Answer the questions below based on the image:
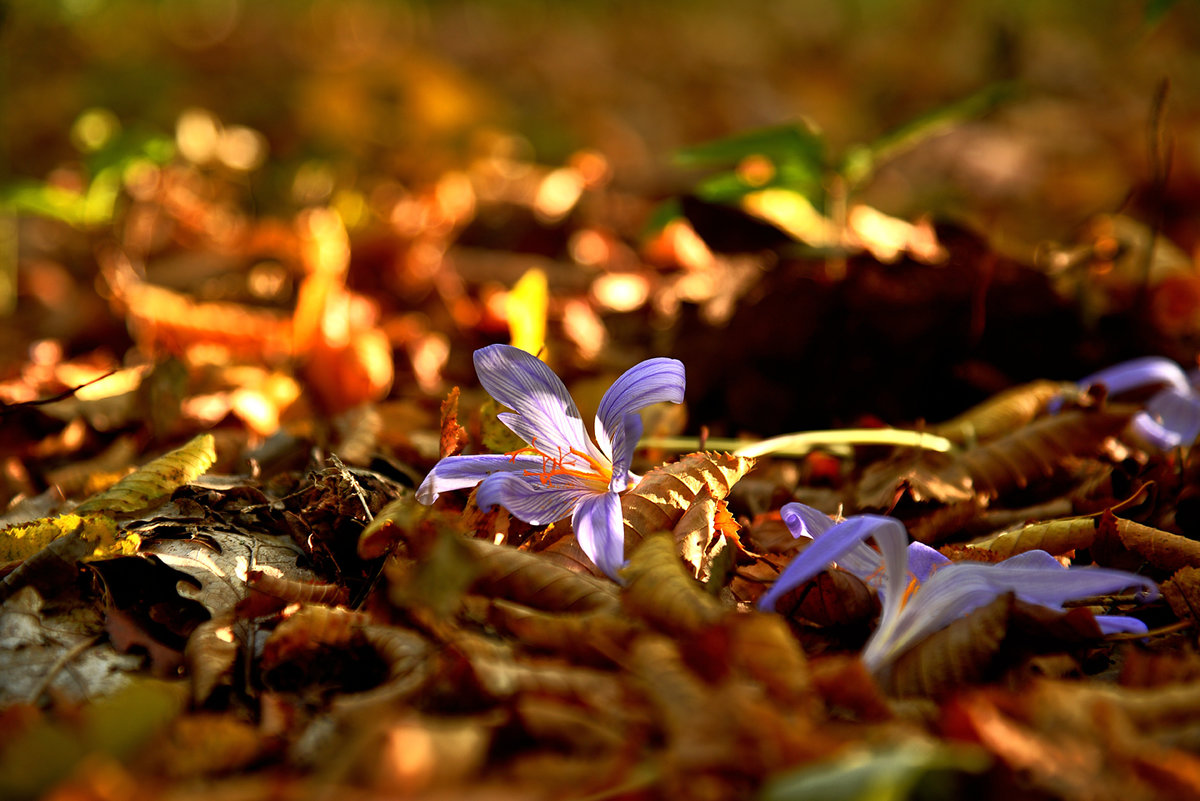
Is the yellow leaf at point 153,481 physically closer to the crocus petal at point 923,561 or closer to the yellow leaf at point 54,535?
the yellow leaf at point 54,535

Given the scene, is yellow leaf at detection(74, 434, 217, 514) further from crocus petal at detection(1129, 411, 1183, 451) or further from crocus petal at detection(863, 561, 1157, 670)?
crocus petal at detection(1129, 411, 1183, 451)

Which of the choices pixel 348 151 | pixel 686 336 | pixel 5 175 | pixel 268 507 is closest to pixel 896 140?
pixel 686 336

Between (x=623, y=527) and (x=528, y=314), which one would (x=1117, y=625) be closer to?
(x=623, y=527)

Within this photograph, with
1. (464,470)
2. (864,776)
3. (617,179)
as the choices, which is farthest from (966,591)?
(617,179)

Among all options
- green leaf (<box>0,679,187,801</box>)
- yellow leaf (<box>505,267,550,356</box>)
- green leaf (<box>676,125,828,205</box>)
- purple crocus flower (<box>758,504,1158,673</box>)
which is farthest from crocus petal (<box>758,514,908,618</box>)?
green leaf (<box>676,125,828,205</box>)

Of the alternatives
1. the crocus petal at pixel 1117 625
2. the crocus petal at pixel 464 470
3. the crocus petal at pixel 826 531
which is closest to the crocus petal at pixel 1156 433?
the crocus petal at pixel 1117 625

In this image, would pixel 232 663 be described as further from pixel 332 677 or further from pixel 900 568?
pixel 900 568

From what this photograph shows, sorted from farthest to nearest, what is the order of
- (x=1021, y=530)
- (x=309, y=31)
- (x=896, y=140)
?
(x=309, y=31), (x=896, y=140), (x=1021, y=530)
